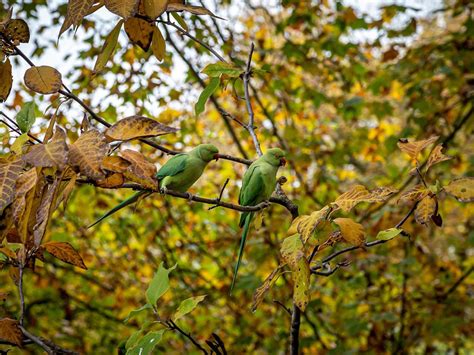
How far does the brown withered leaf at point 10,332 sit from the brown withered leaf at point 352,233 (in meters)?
0.61

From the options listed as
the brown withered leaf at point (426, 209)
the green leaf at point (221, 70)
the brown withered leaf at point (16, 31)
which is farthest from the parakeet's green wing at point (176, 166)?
the brown withered leaf at point (426, 209)

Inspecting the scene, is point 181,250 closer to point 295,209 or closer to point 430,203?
point 295,209

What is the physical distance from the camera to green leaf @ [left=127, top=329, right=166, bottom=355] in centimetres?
88

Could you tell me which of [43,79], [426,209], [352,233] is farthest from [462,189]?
[43,79]

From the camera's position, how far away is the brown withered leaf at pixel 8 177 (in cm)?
65

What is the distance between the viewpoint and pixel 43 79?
878 millimetres

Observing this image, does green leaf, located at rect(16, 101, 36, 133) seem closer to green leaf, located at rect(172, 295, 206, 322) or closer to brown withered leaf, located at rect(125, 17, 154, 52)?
brown withered leaf, located at rect(125, 17, 154, 52)

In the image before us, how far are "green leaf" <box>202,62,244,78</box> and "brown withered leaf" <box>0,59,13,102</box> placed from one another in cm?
40

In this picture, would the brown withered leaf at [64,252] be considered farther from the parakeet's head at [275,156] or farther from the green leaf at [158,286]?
the parakeet's head at [275,156]

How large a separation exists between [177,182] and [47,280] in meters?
→ 2.20

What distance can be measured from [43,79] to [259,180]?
25.2 inches

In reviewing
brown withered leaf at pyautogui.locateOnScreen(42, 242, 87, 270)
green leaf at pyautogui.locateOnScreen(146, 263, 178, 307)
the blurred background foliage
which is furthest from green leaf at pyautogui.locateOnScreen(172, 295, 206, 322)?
the blurred background foliage

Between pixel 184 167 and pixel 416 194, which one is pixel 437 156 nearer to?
pixel 416 194

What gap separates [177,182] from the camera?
138cm
